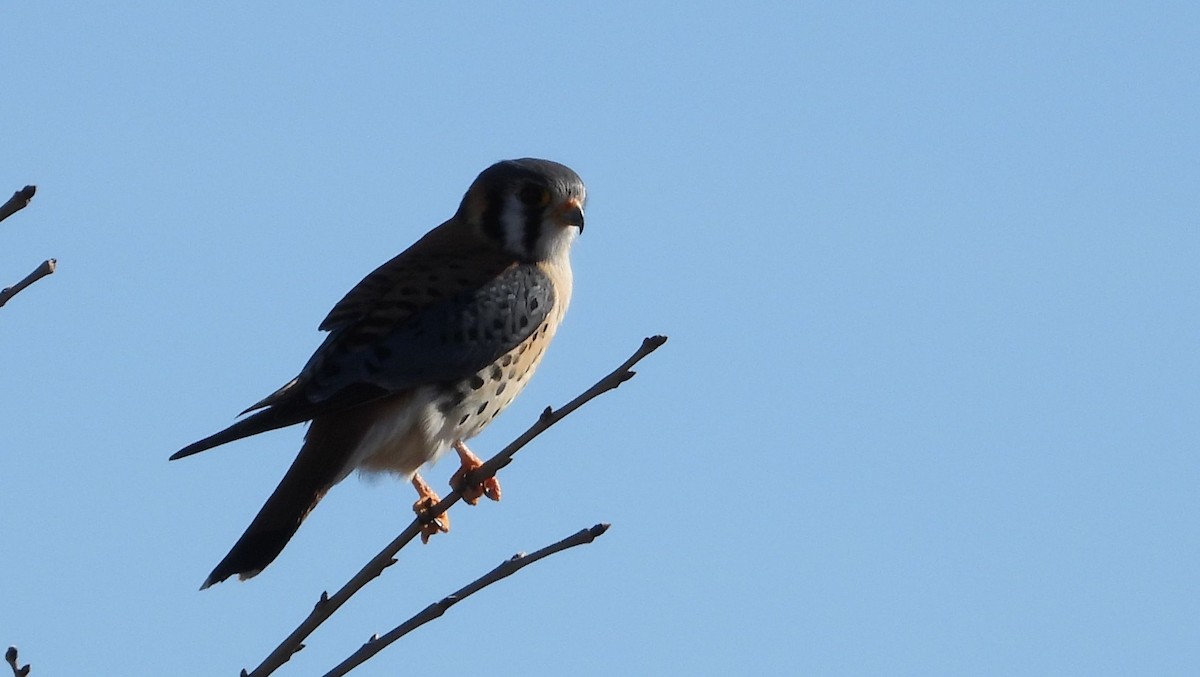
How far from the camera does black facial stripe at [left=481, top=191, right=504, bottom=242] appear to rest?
5488mm

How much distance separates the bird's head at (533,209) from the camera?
5391 millimetres

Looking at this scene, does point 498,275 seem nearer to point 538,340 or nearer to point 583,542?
point 538,340

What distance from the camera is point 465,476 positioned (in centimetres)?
452

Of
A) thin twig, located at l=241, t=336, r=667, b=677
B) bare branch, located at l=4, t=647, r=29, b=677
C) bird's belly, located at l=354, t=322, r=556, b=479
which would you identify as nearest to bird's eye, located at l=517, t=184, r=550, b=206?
bird's belly, located at l=354, t=322, r=556, b=479

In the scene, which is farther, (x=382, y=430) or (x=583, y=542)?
(x=382, y=430)

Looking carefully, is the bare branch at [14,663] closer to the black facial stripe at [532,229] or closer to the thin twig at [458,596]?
the thin twig at [458,596]

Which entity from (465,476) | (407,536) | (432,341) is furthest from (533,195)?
(407,536)

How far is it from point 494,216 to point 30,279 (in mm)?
3350

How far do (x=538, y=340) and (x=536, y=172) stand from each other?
60 centimetres

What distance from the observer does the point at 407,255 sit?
5418 mm

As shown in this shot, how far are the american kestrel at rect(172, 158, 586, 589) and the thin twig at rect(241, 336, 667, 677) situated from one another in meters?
1.31

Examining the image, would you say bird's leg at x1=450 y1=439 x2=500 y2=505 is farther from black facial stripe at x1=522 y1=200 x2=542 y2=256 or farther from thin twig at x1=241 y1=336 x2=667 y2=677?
thin twig at x1=241 y1=336 x2=667 y2=677

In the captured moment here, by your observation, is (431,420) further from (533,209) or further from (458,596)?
(458,596)

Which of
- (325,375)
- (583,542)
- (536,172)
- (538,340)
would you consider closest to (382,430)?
(325,375)
